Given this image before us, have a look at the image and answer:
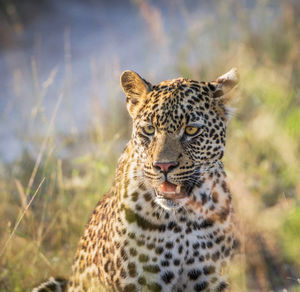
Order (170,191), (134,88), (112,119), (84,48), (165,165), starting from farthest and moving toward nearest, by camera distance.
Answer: (84,48) < (112,119) < (134,88) < (170,191) < (165,165)

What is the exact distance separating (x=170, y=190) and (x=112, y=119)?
10.6 ft

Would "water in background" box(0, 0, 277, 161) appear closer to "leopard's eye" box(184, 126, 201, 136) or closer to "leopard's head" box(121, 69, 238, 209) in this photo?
"leopard's head" box(121, 69, 238, 209)

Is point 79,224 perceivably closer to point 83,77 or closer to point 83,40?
point 83,77

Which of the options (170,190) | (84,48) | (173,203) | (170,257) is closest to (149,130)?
(170,190)

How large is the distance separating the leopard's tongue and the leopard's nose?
12 centimetres

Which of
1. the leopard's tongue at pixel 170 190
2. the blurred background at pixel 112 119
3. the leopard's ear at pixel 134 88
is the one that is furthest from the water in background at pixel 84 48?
the leopard's tongue at pixel 170 190

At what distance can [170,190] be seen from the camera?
12.4 feet

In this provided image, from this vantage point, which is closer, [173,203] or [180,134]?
[173,203]

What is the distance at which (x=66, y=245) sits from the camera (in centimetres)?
576

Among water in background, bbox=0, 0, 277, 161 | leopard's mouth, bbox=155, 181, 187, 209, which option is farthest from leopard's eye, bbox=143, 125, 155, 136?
water in background, bbox=0, 0, 277, 161

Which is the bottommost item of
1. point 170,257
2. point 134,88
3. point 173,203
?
point 170,257

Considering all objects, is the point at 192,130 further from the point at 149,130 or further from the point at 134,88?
the point at 134,88

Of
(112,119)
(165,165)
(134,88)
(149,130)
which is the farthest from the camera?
(112,119)

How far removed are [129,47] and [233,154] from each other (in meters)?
8.03
